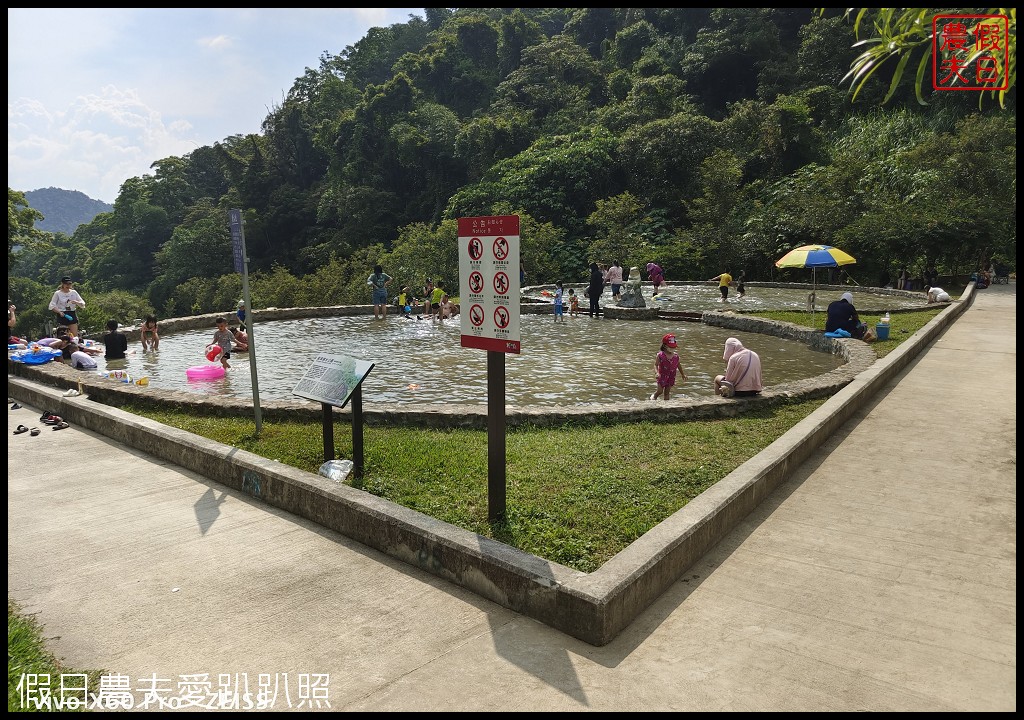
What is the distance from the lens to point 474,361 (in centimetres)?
1280

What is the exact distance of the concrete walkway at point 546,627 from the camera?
3160mm

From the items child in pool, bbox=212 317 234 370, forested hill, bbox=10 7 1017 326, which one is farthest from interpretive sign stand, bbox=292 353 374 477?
forested hill, bbox=10 7 1017 326

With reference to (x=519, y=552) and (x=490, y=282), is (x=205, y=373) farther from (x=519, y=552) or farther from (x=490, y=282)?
(x=519, y=552)

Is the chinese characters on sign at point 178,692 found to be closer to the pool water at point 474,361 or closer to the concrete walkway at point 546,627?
the concrete walkway at point 546,627

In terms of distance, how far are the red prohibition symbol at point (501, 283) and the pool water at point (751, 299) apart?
15.1 metres

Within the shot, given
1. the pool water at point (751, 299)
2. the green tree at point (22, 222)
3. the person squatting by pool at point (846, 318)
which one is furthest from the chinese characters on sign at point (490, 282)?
the green tree at point (22, 222)

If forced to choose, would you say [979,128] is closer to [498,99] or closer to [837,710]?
[837,710]

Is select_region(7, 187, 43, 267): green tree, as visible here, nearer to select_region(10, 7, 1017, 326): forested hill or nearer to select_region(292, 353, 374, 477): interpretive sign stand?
select_region(10, 7, 1017, 326): forested hill

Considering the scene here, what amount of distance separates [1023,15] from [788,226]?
96.7 feet

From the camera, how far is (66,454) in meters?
7.15

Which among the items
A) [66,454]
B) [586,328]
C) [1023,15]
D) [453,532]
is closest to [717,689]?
[453,532]

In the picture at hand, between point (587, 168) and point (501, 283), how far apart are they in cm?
3819

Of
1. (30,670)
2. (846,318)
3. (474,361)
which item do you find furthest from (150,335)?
(846,318)

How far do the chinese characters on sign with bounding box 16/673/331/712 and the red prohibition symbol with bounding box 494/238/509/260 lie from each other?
275 centimetres
